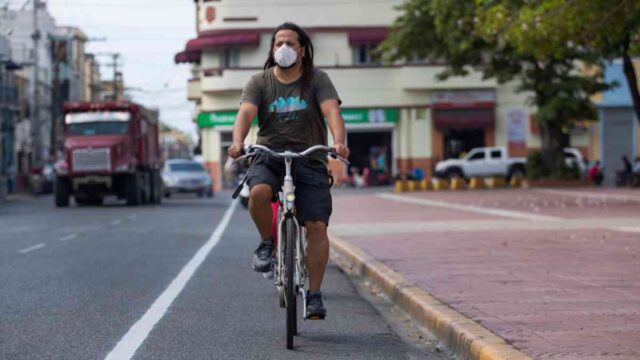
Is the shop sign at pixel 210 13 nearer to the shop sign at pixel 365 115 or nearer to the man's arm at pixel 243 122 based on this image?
the shop sign at pixel 365 115

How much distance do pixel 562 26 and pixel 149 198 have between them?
70.0ft

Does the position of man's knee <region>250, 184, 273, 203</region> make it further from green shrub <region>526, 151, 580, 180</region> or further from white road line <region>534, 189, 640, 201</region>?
green shrub <region>526, 151, 580, 180</region>

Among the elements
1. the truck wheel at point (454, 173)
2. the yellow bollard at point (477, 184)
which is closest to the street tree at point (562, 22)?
the yellow bollard at point (477, 184)

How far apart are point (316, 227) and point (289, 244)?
1.14 ft

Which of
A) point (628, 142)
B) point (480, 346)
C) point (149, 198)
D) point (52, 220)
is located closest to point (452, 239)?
point (480, 346)

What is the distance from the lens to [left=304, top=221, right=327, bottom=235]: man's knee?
814cm

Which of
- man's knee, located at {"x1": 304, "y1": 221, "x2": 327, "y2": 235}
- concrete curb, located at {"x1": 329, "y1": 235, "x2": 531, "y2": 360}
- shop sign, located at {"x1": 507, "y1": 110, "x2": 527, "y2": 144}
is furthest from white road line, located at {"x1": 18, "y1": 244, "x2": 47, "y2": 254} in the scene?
shop sign, located at {"x1": 507, "y1": 110, "x2": 527, "y2": 144}

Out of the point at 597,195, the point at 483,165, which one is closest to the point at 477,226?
the point at 597,195

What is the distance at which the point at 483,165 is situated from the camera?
54.3 meters

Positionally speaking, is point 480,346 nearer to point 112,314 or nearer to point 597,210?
point 112,314

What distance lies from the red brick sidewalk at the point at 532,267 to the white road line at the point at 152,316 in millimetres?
2283

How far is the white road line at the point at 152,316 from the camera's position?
790 centimetres

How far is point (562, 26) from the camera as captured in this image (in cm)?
2097

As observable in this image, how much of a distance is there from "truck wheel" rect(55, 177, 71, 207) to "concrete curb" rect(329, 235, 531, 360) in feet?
79.4
